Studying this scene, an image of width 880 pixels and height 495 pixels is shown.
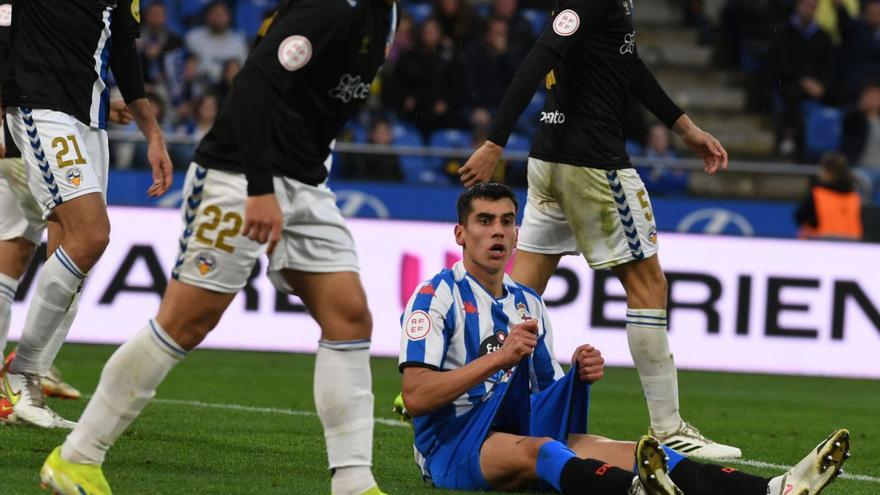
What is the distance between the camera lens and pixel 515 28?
18109mm

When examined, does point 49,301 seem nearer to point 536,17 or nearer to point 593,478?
point 593,478

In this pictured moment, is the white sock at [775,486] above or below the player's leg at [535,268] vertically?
below

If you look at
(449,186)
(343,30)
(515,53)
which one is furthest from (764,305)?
(343,30)

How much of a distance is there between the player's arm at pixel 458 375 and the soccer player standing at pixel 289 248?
0.51 metres

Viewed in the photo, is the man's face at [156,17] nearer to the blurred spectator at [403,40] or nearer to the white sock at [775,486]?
the blurred spectator at [403,40]

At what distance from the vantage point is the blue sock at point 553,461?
5539mm

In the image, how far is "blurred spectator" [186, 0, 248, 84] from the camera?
56.4ft

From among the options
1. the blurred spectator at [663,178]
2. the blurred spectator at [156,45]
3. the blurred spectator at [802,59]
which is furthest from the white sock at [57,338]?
the blurred spectator at [802,59]

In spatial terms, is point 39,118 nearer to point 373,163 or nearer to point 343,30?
point 343,30

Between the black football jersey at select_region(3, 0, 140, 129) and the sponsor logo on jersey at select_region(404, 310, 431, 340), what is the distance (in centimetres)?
207

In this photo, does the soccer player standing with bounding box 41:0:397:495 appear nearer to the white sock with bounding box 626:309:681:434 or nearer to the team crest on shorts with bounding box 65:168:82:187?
the team crest on shorts with bounding box 65:168:82:187

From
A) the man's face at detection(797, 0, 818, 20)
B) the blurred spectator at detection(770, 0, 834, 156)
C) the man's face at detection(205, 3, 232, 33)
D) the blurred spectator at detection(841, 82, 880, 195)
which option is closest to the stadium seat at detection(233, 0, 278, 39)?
the man's face at detection(205, 3, 232, 33)

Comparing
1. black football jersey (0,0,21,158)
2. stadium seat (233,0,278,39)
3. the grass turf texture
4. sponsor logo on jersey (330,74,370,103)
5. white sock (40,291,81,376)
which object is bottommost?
the grass turf texture

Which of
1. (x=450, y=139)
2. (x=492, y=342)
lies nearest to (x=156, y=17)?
(x=450, y=139)
